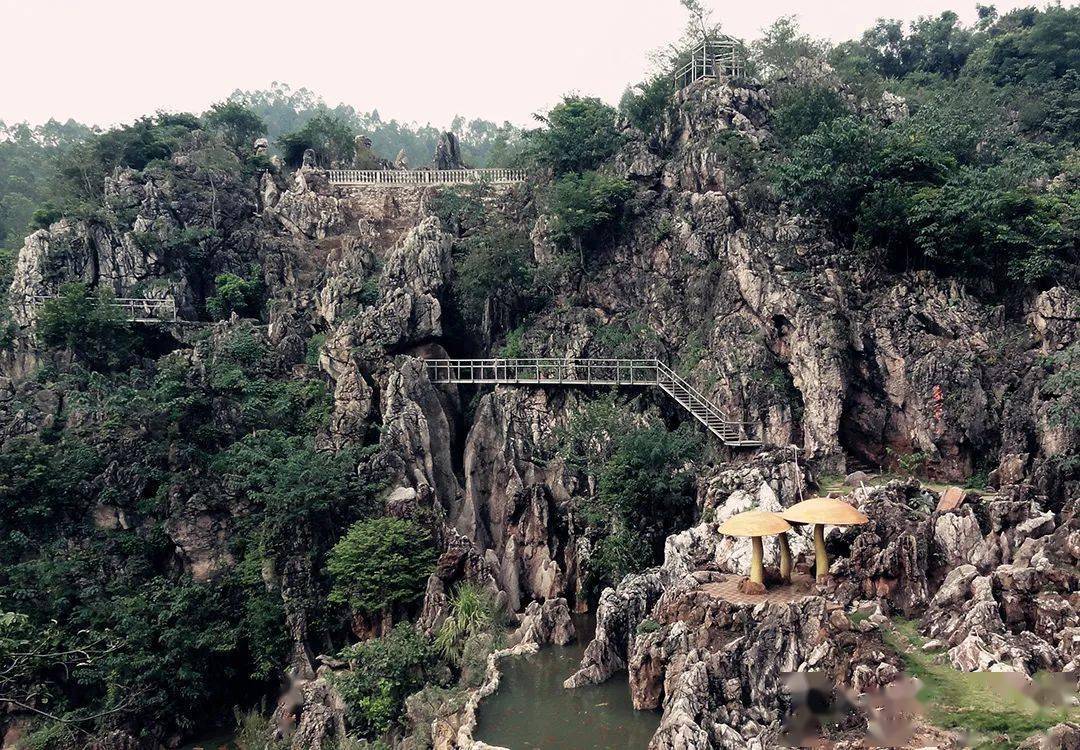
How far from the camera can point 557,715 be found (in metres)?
14.6

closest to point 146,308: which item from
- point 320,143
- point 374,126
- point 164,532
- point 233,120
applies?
point 164,532

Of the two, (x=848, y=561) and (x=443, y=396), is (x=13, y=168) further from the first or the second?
(x=848, y=561)

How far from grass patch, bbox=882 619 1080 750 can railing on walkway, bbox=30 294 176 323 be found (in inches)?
1036

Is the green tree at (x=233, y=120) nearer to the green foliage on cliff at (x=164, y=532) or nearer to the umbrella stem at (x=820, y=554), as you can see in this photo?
the green foliage on cliff at (x=164, y=532)

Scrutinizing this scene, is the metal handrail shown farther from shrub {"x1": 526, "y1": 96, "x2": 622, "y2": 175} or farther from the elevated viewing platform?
the elevated viewing platform

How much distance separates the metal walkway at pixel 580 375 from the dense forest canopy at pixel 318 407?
2.98ft

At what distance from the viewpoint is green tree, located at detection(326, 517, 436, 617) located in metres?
20.6

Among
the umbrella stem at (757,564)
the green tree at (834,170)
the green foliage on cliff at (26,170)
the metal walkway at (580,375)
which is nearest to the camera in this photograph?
the umbrella stem at (757,564)

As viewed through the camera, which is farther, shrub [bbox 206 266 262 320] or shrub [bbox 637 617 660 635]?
shrub [bbox 206 266 262 320]

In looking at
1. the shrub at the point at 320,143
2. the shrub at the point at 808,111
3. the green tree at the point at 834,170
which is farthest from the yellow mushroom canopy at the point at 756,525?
the shrub at the point at 320,143

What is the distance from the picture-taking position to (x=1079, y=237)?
72.8 ft

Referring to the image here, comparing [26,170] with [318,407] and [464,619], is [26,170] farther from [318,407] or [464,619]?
[464,619]

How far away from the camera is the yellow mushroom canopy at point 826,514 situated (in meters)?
14.4

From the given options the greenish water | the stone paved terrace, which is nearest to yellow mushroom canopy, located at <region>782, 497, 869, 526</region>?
the stone paved terrace
